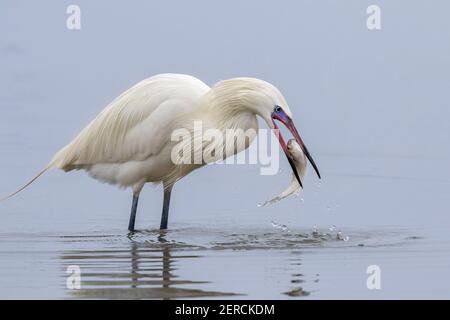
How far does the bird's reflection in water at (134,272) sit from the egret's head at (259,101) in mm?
1316

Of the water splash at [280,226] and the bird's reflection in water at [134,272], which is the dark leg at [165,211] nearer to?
the bird's reflection in water at [134,272]

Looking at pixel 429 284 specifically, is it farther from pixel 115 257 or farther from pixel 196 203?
pixel 196 203

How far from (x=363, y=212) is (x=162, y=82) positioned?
2777 mm

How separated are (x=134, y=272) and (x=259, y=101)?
2.24 metres

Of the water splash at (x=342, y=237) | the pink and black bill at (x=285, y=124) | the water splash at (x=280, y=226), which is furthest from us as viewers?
the water splash at (x=280, y=226)

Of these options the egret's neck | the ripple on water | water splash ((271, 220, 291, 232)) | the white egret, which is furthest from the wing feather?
water splash ((271, 220, 291, 232))

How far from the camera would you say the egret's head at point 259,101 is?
12.3 metres

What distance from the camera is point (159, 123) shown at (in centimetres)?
1293

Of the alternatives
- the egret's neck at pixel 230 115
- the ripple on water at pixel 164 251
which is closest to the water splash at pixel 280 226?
the ripple on water at pixel 164 251

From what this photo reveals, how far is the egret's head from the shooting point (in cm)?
1228

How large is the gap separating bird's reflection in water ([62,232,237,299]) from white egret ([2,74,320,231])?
0.74m

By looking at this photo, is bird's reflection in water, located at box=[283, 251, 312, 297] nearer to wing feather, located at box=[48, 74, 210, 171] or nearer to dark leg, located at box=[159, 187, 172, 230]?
wing feather, located at box=[48, 74, 210, 171]

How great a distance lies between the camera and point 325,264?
37.1 ft

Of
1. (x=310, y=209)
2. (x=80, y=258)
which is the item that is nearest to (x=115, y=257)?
(x=80, y=258)
